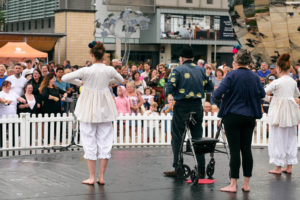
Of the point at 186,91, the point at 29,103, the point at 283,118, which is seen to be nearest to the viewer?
the point at 186,91

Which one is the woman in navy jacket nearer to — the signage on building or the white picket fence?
the white picket fence

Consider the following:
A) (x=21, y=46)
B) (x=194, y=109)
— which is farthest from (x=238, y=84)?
(x=21, y=46)

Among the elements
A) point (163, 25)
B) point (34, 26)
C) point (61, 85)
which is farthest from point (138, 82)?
point (34, 26)

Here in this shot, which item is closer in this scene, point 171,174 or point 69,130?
Answer: point 171,174

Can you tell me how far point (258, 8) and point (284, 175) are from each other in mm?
9639

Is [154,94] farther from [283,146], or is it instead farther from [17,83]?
[283,146]

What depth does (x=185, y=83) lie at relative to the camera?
9.26m

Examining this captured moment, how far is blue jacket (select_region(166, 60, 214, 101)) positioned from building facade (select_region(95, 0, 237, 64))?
60721mm

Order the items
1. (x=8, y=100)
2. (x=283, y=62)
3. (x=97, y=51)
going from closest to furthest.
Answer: (x=97, y=51)
(x=283, y=62)
(x=8, y=100)

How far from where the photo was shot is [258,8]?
19.0 m

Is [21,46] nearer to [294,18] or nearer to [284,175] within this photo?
[294,18]

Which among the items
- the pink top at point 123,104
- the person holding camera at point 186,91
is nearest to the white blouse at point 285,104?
the person holding camera at point 186,91

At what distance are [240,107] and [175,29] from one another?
65.3 meters

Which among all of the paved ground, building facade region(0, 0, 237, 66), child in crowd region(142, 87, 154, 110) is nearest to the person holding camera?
the paved ground
